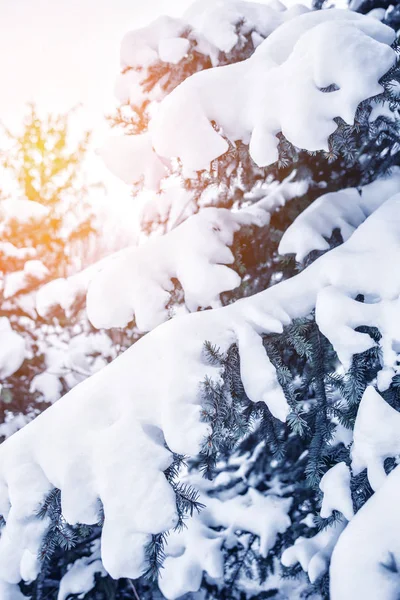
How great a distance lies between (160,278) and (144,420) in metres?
1.03

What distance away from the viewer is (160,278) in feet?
7.95

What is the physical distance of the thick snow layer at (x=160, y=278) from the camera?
2275 millimetres

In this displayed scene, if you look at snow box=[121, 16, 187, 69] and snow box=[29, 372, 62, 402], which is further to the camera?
snow box=[29, 372, 62, 402]

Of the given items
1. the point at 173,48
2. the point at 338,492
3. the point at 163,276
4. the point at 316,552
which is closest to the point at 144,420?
the point at 338,492

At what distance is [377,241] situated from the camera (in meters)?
2.02

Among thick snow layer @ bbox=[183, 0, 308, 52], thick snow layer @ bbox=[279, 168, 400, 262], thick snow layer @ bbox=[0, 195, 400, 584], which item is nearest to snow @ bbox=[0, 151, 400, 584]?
thick snow layer @ bbox=[0, 195, 400, 584]

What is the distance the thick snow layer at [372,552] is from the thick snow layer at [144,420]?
490 mm

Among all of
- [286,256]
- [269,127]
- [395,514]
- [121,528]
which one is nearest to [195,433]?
[121,528]

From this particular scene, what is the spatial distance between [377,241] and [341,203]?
74 centimetres

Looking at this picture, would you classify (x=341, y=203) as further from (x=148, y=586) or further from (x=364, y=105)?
(x=148, y=586)

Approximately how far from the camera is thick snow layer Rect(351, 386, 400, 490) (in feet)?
5.01

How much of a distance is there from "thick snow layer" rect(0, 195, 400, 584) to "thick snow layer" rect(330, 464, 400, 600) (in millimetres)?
490

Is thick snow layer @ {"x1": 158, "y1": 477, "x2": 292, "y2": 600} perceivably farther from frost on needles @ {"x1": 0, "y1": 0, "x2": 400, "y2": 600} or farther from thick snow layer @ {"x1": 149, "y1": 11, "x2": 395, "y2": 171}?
thick snow layer @ {"x1": 149, "y1": 11, "x2": 395, "y2": 171}

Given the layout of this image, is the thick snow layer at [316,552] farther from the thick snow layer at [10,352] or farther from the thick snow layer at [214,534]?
the thick snow layer at [10,352]
